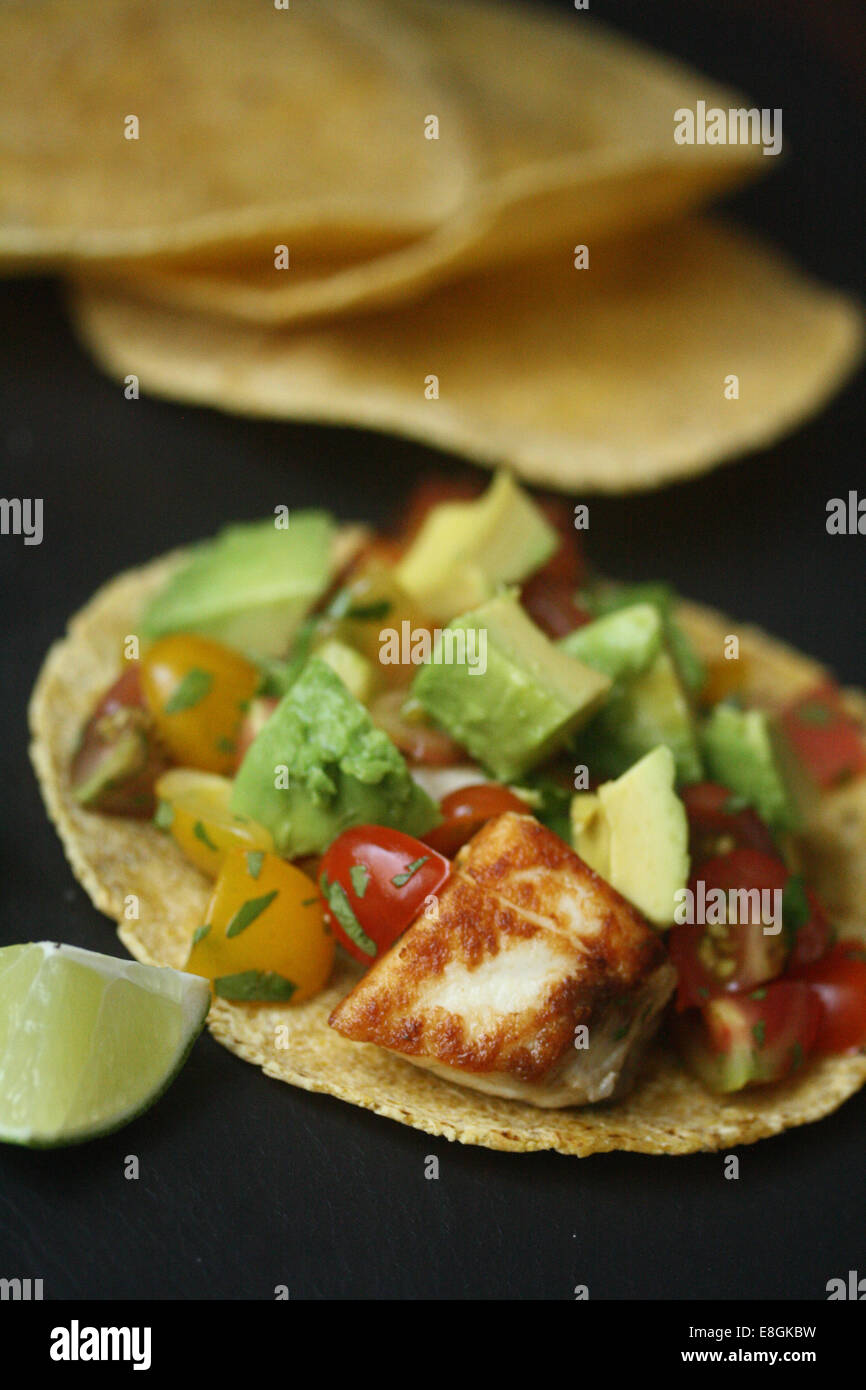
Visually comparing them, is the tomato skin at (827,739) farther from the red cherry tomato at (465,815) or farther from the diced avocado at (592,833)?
the red cherry tomato at (465,815)

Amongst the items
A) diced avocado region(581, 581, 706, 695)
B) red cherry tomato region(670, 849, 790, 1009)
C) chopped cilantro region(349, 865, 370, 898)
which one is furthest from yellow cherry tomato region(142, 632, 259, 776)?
red cherry tomato region(670, 849, 790, 1009)

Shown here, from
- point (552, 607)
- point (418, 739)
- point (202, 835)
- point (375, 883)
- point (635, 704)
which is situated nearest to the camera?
point (375, 883)

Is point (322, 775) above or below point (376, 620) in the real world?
below

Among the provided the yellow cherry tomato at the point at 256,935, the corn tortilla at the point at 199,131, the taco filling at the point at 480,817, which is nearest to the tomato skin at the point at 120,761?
the taco filling at the point at 480,817

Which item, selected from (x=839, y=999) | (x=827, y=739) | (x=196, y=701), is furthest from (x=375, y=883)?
(x=827, y=739)

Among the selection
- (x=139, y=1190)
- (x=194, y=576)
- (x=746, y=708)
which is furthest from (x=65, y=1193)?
(x=746, y=708)

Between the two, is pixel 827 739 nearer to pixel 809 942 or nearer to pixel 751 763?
pixel 751 763

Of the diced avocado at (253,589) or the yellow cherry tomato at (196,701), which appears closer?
the yellow cherry tomato at (196,701)

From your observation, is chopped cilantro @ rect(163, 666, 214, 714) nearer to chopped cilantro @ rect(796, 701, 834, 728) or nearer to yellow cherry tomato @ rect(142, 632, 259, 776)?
yellow cherry tomato @ rect(142, 632, 259, 776)
